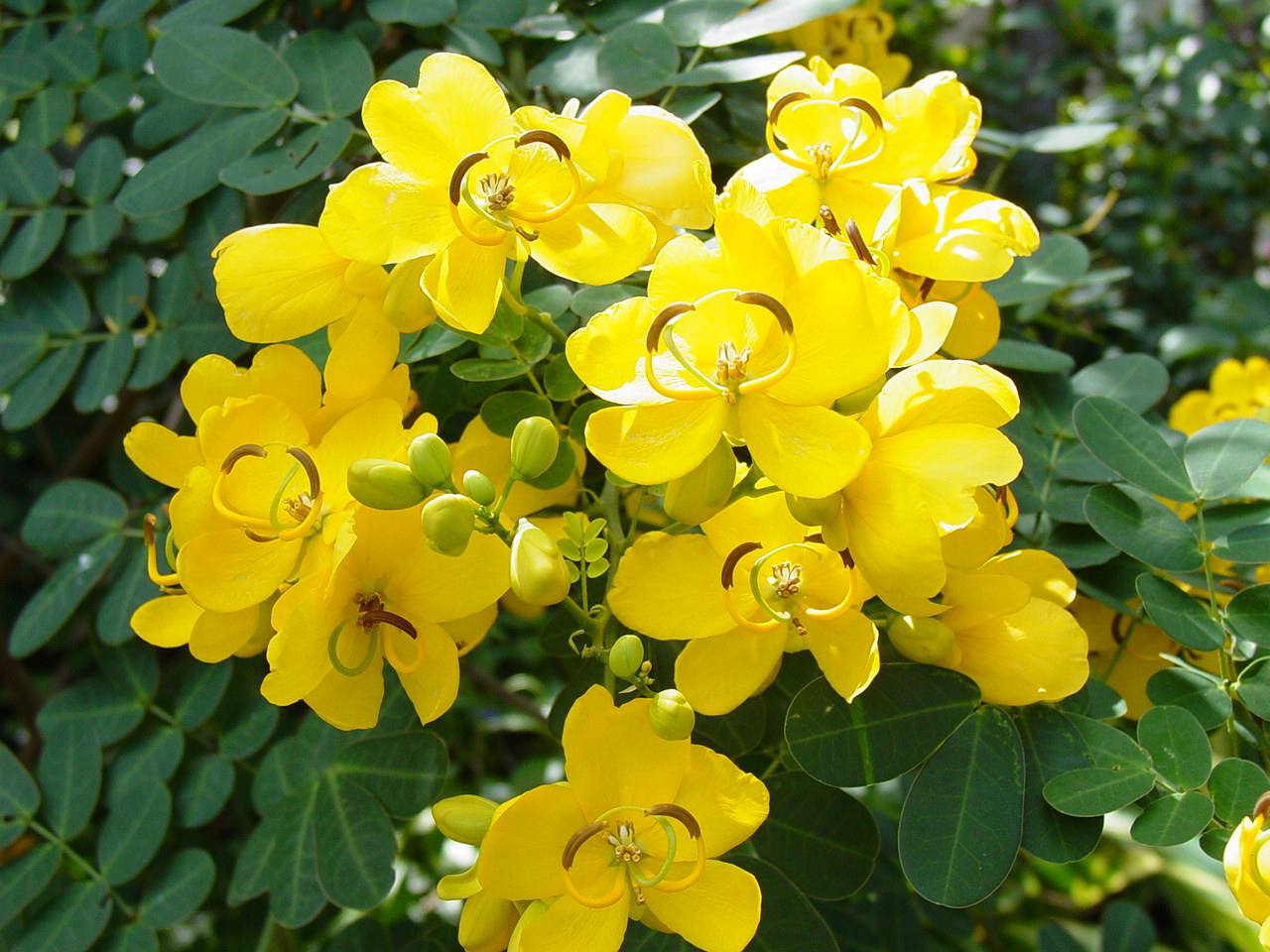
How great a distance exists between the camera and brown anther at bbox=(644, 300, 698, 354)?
707mm

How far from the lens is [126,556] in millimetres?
1305

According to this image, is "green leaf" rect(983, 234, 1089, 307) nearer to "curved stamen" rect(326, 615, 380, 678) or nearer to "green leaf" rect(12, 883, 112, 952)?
Answer: "curved stamen" rect(326, 615, 380, 678)

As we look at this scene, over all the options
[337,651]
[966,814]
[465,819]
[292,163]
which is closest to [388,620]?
[337,651]

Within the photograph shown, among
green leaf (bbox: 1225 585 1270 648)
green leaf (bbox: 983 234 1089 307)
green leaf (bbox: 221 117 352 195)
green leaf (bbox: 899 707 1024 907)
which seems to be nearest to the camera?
green leaf (bbox: 899 707 1024 907)

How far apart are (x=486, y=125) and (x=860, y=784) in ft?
1.97

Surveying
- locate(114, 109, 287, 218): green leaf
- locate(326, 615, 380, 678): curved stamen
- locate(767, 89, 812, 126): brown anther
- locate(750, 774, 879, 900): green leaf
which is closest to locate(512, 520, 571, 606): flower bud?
locate(326, 615, 380, 678): curved stamen

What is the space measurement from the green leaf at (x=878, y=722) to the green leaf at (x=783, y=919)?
131 millimetres

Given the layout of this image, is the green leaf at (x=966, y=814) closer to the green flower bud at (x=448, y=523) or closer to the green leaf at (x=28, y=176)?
the green flower bud at (x=448, y=523)

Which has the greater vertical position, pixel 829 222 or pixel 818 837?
pixel 829 222

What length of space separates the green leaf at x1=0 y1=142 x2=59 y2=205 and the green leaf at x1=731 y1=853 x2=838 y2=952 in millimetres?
1232

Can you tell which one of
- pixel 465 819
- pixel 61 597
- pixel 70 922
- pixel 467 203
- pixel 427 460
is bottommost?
pixel 70 922

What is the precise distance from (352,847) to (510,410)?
45 centimetres

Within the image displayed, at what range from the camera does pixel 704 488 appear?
71 centimetres

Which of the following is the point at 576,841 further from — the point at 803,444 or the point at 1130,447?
the point at 1130,447
